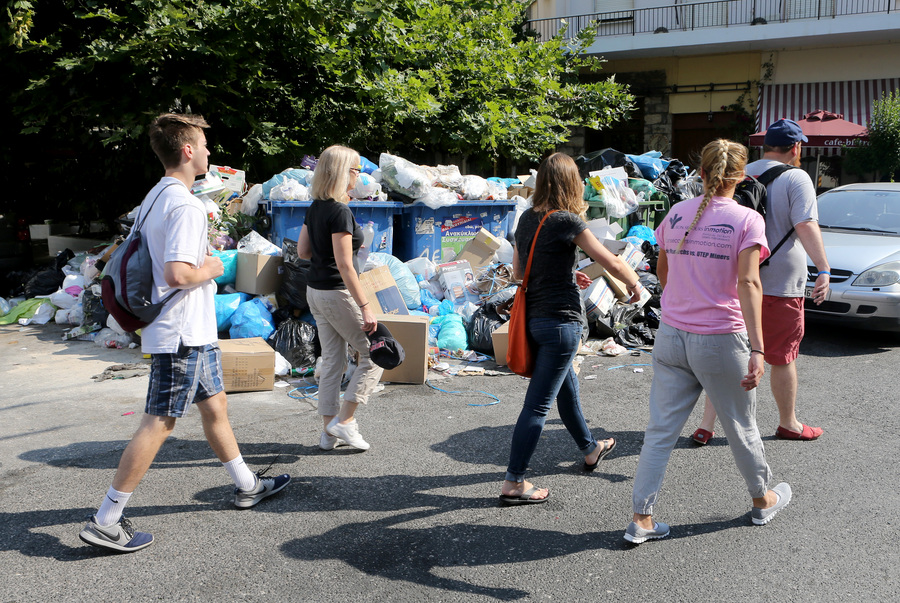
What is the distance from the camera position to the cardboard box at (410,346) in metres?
5.69

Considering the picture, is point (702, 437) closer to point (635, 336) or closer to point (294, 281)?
point (635, 336)

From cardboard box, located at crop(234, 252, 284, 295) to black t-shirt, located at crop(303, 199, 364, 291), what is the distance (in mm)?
2717

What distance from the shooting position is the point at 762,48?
19109 mm

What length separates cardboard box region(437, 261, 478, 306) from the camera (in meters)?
7.49

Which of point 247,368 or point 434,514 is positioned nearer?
point 434,514

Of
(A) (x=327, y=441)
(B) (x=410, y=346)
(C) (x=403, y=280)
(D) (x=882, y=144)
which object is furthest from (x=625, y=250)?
(D) (x=882, y=144)

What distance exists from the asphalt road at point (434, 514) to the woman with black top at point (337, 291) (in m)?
0.28

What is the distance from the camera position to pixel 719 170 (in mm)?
3068

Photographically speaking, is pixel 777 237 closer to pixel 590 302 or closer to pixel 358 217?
pixel 590 302

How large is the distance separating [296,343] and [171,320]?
307 centimetres

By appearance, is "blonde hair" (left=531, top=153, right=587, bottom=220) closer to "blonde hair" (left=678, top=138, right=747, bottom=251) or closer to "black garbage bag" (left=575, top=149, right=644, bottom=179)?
"blonde hair" (left=678, top=138, right=747, bottom=251)

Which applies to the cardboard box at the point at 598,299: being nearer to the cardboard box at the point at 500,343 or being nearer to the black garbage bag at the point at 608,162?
the cardboard box at the point at 500,343

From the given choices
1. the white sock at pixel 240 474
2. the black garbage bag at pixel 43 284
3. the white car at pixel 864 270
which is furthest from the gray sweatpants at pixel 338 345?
the black garbage bag at pixel 43 284

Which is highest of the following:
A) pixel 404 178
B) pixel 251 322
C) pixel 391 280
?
pixel 404 178
